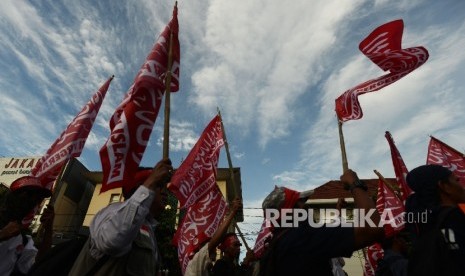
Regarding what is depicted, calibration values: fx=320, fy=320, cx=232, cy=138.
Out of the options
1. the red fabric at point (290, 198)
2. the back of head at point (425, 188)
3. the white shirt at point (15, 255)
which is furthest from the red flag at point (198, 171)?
the back of head at point (425, 188)

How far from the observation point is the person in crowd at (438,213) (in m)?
2.00

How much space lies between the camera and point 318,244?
212 cm

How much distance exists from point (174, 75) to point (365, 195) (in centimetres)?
285

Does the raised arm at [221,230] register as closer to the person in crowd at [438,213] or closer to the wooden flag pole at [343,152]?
the wooden flag pole at [343,152]

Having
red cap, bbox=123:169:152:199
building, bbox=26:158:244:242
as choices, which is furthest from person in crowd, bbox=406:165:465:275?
building, bbox=26:158:244:242

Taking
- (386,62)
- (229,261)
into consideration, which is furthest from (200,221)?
(386,62)

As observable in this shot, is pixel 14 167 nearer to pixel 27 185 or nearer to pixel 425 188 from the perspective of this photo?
pixel 27 185

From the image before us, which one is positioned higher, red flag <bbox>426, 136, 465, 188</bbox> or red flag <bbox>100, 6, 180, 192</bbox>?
red flag <bbox>426, 136, 465, 188</bbox>

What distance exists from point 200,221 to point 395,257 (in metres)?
4.09

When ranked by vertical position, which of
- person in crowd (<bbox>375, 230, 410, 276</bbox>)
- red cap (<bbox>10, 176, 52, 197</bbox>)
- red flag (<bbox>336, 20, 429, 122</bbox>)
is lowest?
person in crowd (<bbox>375, 230, 410, 276</bbox>)

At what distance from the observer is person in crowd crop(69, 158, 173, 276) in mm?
1978

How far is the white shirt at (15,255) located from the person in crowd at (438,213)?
3.65 meters

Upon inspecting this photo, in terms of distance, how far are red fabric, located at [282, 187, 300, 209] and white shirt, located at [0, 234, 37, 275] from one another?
110 inches

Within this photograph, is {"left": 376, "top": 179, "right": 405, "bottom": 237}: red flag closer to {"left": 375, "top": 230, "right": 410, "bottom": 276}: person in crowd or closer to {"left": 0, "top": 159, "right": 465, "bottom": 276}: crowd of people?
{"left": 375, "top": 230, "right": 410, "bottom": 276}: person in crowd
